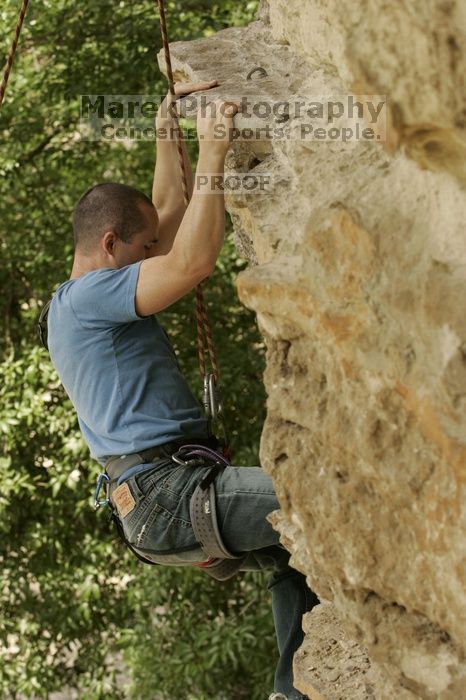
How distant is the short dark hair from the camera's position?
3109 millimetres

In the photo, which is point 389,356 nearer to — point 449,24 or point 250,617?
point 449,24

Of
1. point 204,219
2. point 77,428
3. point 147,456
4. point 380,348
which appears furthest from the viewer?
point 77,428

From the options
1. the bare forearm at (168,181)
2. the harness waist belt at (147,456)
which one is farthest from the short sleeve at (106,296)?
the bare forearm at (168,181)

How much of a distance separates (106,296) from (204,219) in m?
0.39

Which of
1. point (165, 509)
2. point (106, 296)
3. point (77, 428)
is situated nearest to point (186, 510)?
point (165, 509)

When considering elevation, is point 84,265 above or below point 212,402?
above

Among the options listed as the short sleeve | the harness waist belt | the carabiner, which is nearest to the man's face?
the short sleeve

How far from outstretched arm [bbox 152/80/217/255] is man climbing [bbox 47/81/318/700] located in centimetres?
10

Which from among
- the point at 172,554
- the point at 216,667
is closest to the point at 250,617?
the point at 216,667

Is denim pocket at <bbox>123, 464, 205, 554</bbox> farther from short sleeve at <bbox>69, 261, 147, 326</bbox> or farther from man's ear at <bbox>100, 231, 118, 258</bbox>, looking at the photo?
man's ear at <bbox>100, 231, 118, 258</bbox>

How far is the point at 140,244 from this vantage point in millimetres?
3141

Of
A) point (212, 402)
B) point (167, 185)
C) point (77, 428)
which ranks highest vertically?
point (167, 185)

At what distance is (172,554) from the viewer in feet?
9.59

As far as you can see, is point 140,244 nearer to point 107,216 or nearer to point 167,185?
point 107,216
